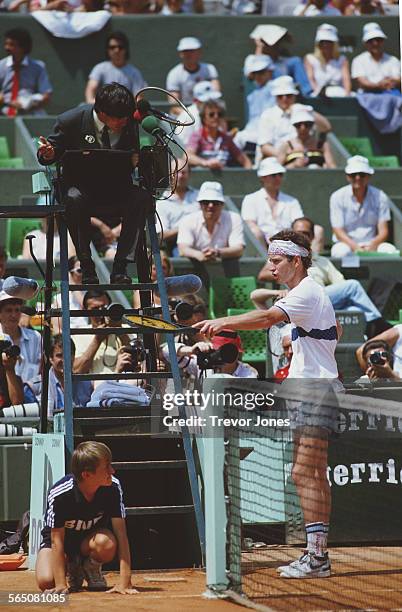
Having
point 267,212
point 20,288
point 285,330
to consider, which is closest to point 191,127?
point 267,212

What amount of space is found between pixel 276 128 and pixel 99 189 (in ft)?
24.7

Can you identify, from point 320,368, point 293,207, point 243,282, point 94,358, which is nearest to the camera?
point 320,368

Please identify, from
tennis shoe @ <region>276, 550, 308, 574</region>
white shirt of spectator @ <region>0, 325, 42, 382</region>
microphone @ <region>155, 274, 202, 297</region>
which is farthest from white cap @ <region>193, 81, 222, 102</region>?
tennis shoe @ <region>276, 550, 308, 574</region>

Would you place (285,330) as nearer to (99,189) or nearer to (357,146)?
(99,189)

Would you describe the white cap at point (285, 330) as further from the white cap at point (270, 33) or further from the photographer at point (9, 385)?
the white cap at point (270, 33)

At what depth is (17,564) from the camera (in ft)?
24.3

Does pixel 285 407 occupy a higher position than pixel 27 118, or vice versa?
pixel 27 118

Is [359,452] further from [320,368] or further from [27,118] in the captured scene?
[27,118]

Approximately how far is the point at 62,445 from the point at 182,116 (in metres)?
8.51

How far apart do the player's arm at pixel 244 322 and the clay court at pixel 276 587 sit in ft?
4.20

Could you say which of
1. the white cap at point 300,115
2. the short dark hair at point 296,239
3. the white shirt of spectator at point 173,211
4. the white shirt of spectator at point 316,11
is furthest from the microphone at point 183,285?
the white shirt of spectator at point 316,11

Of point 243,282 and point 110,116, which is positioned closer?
point 110,116

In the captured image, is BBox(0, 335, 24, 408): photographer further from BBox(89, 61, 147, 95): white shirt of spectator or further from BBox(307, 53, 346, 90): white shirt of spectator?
BBox(307, 53, 346, 90): white shirt of spectator

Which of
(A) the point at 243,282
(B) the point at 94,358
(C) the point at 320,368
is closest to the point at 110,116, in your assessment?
(C) the point at 320,368
